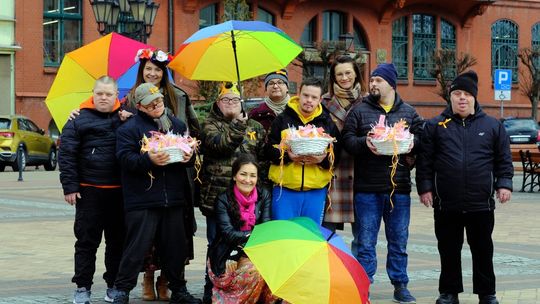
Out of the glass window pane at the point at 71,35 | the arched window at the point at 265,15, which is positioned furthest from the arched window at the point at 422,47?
the glass window pane at the point at 71,35

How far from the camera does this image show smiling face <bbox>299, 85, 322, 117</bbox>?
29.9 ft

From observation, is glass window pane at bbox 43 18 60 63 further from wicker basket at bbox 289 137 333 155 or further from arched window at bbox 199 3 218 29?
wicker basket at bbox 289 137 333 155

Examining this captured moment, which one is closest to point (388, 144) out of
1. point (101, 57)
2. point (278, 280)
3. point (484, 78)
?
point (278, 280)

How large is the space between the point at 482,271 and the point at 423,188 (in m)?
0.85

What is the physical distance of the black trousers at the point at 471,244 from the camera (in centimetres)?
930

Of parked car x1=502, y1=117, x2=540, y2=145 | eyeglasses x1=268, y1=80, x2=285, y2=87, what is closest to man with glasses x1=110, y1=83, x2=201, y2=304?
eyeglasses x1=268, y1=80, x2=285, y2=87

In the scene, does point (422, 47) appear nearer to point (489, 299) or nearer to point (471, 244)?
point (471, 244)

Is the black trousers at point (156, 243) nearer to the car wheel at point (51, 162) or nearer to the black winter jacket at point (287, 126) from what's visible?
the black winter jacket at point (287, 126)

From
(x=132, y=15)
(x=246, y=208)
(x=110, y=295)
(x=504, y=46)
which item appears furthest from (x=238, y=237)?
(x=504, y=46)

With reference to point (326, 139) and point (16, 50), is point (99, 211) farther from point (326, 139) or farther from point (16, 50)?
point (16, 50)

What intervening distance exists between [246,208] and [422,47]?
44.7 metres

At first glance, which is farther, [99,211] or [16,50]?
[16,50]

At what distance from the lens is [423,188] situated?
9344 millimetres

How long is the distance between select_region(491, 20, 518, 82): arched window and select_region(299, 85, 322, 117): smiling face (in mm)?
47083
